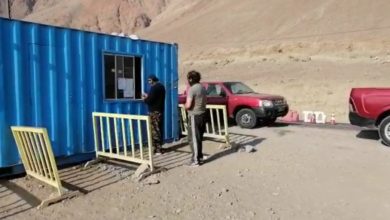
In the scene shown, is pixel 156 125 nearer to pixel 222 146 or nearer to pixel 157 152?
pixel 157 152

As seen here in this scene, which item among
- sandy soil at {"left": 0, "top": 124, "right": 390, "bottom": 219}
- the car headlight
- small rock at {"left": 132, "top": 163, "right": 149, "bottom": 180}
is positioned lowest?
sandy soil at {"left": 0, "top": 124, "right": 390, "bottom": 219}

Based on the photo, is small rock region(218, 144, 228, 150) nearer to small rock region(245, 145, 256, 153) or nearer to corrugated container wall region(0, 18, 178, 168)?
small rock region(245, 145, 256, 153)

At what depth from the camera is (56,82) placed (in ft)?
29.6

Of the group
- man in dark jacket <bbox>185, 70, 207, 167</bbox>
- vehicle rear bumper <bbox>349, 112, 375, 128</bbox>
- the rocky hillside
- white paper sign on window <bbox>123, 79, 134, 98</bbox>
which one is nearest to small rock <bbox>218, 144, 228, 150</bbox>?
man in dark jacket <bbox>185, 70, 207, 167</bbox>

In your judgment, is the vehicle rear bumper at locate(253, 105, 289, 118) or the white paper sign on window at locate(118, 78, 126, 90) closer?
the white paper sign on window at locate(118, 78, 126, 90)

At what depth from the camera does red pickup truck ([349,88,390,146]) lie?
38.1 feet

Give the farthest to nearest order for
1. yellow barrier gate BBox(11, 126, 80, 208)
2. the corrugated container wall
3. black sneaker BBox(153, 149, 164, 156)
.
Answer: black sneaker BBox(153, 149, 164, 156), the corrugated container wall, yellow barrier gate BBox(11, 126, 80, 208)

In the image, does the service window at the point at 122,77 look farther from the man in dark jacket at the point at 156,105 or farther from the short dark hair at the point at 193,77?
the short dark hair at the point at 193,77

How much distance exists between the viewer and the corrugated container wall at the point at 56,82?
824cm

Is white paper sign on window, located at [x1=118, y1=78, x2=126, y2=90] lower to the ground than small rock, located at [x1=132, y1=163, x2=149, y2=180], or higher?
higher

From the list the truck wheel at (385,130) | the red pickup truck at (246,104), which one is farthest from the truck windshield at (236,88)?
the truck wheel at (385,130)

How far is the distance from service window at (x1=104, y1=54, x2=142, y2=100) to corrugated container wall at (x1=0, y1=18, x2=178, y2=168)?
119mm

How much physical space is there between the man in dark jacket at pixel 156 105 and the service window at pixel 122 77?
52 cm

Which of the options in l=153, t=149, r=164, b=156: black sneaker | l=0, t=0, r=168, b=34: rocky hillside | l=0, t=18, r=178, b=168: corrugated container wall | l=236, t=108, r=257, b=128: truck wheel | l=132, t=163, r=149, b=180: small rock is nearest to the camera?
l=132, t=163, r=149, b=180: small rock
